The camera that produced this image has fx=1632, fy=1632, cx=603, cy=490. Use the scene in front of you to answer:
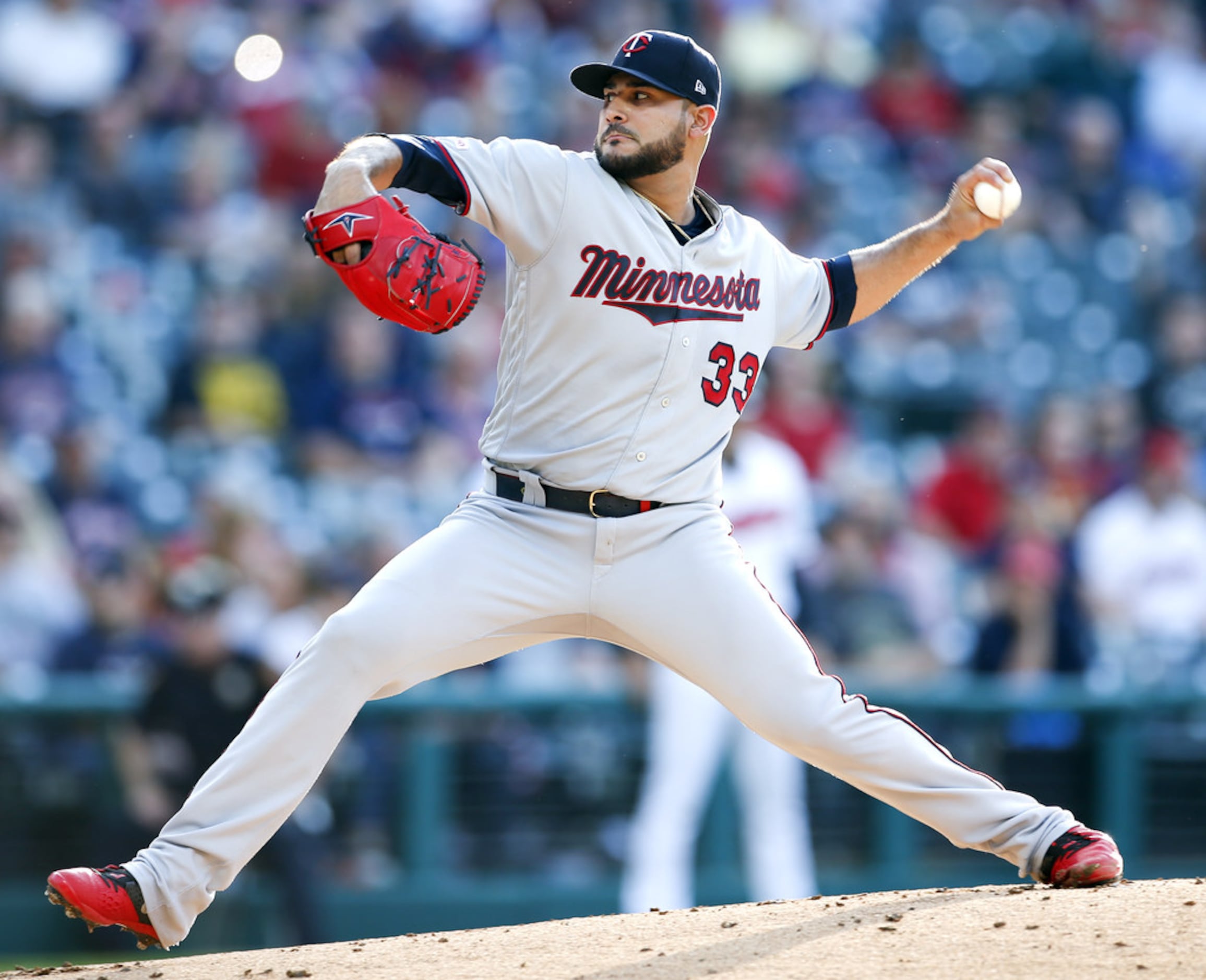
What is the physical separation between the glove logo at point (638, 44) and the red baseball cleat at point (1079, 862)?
1853mm

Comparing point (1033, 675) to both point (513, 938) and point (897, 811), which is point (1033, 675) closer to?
point (897, 811)

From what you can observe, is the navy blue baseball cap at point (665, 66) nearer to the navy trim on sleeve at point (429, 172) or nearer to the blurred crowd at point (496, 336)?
the navy trim on sleeve at point (429, 172)

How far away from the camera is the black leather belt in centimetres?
329

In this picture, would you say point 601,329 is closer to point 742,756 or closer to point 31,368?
point 742,756

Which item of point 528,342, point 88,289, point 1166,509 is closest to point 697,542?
point 528,342

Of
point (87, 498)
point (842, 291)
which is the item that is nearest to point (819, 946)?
point (842, 291)

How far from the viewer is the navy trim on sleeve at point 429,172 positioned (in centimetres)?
303

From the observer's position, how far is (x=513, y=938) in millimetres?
3400

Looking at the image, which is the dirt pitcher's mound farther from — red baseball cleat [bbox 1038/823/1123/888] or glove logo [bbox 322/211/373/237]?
glove logo [bbox 322/211/373/237]

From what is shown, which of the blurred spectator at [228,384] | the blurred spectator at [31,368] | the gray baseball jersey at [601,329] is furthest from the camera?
the blurred spectator at [228,384]

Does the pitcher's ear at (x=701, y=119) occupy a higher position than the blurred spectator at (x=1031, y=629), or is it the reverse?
the pitcher's ear at (x=701, y=119)

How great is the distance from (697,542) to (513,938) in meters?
0.91

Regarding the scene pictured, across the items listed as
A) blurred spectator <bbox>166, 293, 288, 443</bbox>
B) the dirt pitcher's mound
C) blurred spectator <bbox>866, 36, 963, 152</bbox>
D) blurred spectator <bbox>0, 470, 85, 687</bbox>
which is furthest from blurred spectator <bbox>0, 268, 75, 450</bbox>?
blurred spectator <bbox>866, 36, 963, 152</bbox>

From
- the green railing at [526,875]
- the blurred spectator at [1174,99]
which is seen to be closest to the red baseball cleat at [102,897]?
the green railing at [526,875]
